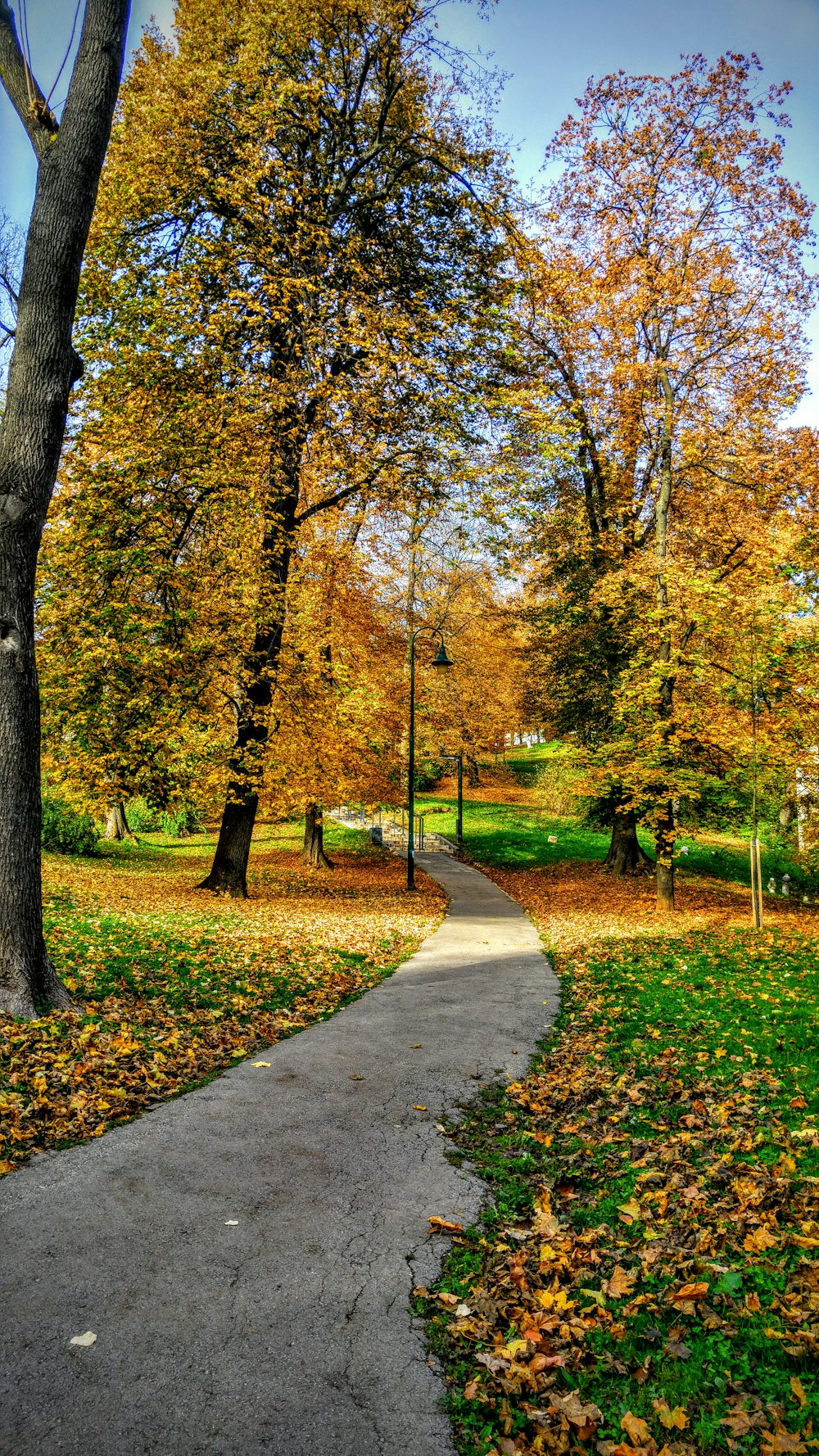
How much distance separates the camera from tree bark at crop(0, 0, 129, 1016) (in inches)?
231

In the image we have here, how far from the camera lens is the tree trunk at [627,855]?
2327 cm

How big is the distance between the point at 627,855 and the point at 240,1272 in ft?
71.5

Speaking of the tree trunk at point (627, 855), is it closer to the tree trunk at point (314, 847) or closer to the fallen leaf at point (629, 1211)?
the tree trunk at point (314, 847)

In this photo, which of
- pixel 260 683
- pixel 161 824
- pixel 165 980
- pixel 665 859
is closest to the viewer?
pixel 165 980

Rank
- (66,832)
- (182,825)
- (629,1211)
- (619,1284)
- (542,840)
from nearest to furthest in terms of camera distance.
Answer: (619,1284) < (629,1211) < (66,832) < (182,825) < (542,840)

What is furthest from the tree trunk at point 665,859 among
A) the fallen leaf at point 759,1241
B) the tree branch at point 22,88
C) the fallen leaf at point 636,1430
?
the tree branch at point 22,88

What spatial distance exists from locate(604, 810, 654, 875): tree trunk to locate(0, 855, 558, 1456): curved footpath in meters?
18.3

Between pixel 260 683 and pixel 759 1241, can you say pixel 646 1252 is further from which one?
pixel 260 683

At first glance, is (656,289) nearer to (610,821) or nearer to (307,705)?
(307,705)

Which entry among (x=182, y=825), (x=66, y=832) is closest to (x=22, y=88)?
(x=66, y=832)

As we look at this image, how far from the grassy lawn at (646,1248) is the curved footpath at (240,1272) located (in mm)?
Result: 257

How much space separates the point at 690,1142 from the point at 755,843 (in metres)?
10.4

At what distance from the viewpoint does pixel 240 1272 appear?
10.9 ft

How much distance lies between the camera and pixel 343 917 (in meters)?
15.0
